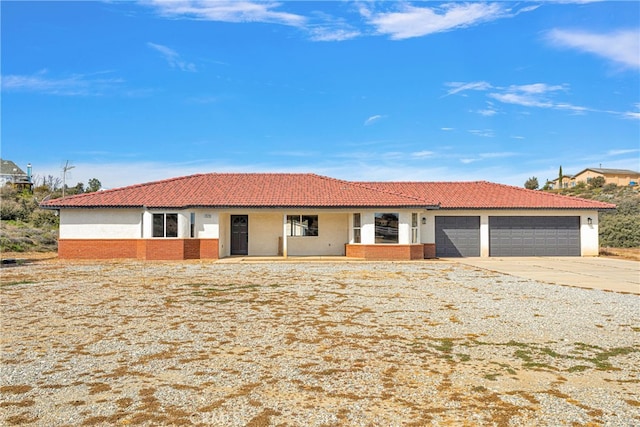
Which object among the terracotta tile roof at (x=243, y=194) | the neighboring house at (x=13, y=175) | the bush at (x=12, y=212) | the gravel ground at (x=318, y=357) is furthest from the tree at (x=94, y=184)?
the gravel ground at (x=318, y=357)

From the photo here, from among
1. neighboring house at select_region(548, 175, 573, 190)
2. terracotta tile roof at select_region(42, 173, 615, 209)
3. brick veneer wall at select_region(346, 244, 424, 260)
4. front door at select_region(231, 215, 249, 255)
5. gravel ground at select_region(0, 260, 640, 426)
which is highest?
neighboring house at select_region(548, 175, 573, 190)

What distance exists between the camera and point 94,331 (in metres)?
7.68

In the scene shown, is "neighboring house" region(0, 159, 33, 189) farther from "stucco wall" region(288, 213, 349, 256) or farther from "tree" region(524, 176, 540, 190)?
"tree" region(524, 176, 540, 190)

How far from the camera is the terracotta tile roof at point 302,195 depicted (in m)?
23.0

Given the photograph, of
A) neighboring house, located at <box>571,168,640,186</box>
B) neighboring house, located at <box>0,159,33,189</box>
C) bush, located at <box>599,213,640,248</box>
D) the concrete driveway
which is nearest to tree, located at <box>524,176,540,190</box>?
neighboring house, located at <box>571,168,640,186</box>

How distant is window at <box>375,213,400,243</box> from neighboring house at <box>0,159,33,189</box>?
59.2m

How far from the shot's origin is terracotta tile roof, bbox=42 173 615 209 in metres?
23.0

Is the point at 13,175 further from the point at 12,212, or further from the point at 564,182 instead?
the point at 564,182

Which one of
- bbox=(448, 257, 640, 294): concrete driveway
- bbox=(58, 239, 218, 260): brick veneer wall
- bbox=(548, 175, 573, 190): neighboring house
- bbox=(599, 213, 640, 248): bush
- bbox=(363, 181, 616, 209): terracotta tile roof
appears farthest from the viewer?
bbox=(548, 175, 573, 190): neighboring house

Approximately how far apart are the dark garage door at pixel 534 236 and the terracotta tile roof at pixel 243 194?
192 inches

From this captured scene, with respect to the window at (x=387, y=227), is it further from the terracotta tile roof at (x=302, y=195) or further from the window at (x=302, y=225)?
the window at (x=302, y=225)

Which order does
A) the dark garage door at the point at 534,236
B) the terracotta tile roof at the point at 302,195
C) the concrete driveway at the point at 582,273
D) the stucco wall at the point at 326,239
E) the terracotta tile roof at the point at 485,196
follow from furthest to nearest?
the dark garage door at the point at 534,236
the stucco wall at the point at 326,239
the terracotta tile roof at the point at 485,196
the terracotta tile roof at the point at 302,195
the concrete driveway at the point at 582,273

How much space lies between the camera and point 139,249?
23094 millimetres

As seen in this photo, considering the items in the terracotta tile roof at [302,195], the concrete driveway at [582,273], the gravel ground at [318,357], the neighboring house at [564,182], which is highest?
the neighboring house at [564,182]
